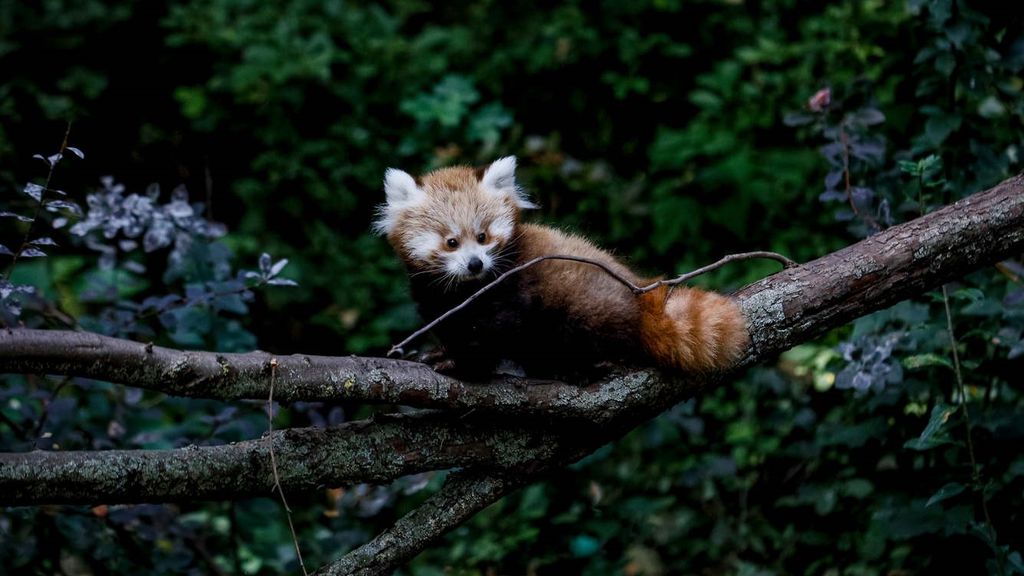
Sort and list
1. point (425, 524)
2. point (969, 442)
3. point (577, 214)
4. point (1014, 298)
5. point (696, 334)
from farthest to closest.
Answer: point (577, 214), point (1014, 298), point (969, 442), point (696, 334), point (425, 524)

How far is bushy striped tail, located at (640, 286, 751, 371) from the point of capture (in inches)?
113

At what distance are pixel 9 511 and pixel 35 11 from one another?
4.36 meters

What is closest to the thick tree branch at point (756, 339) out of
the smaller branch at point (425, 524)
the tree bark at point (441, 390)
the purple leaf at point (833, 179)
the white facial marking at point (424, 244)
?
the tree bark at point (441, 390)

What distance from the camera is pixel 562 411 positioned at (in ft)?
9.22

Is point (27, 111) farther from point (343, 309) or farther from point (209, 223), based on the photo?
point (209, 223)

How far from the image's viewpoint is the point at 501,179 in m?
3.57

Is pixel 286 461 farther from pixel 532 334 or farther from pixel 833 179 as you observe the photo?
pixel 833 179

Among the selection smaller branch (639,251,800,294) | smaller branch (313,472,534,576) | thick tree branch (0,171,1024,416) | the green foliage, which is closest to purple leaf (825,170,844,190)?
the green foliage

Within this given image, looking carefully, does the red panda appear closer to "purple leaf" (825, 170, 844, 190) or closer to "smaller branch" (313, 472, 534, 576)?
"smaller branch" (313, 472, 534, 576)

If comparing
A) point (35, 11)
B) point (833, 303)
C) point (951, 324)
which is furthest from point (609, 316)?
point (35, 11)

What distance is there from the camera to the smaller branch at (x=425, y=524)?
8.65ft

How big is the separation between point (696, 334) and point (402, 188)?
4.29 feet

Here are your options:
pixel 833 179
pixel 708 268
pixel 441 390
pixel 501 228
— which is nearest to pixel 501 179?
pixel 501 228

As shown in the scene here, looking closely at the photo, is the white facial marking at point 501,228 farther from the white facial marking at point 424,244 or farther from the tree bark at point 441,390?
the tree bark at point 441,390
